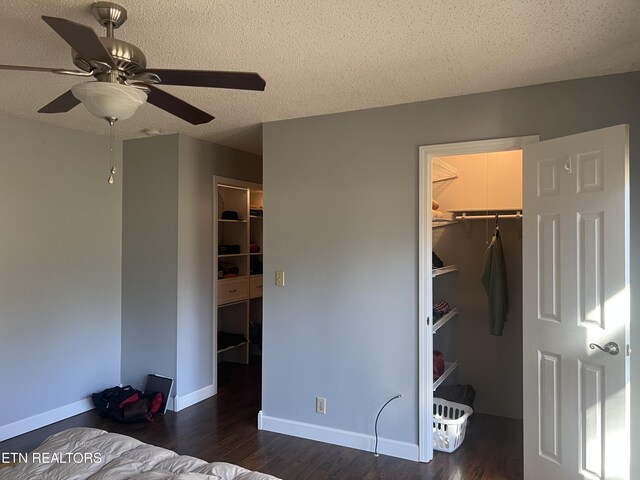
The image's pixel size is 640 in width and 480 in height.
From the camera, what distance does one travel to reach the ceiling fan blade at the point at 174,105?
6.23 ft

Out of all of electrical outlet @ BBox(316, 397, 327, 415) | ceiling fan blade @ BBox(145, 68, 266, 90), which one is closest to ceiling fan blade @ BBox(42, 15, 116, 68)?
ceiling fan blade @ BBox(145, 68, 266, 90)

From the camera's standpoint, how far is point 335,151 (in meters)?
3.35

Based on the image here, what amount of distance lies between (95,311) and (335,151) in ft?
8.55

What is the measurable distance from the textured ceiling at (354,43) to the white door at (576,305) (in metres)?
0.47

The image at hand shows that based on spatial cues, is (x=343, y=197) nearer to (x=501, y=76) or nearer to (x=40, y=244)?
(x=501, y=76)

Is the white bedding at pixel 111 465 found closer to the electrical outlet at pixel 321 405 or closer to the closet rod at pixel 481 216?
the electrical outlet at pixel 321 405

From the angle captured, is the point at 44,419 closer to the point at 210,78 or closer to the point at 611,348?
the point at 210,78

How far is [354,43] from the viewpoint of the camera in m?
2.16

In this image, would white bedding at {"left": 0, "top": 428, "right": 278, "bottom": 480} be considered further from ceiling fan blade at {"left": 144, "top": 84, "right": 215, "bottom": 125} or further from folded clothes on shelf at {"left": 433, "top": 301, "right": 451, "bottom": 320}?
folded clothes on shelf at {"left": 433, "top": 301, "right": 451, "bottom": 320}

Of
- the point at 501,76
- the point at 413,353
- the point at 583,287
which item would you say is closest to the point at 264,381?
the point at 413,353

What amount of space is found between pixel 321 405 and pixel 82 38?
282 cm

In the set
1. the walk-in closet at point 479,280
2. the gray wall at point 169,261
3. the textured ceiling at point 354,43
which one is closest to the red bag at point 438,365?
the walk-in closet at point 479,280

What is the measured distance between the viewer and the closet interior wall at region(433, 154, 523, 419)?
3.74m

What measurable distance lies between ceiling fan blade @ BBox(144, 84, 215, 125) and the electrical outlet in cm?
223
